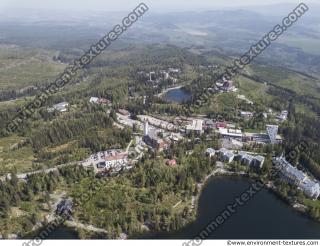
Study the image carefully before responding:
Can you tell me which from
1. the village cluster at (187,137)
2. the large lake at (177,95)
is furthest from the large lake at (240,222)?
the large lake at (177,95)

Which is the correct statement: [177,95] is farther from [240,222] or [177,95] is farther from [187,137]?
[240,222]

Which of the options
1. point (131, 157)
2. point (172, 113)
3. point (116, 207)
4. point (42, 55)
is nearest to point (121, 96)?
point (172, 113)

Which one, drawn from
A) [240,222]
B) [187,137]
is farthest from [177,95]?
[240,222]

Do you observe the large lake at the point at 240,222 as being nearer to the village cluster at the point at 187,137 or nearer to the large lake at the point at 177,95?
the village cluster at the point at 187,137

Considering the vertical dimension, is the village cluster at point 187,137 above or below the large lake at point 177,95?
below

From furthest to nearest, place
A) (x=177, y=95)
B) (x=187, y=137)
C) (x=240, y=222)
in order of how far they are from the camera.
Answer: (x=177, y=95)
(x=187, y=137)
(x=240, y=222)

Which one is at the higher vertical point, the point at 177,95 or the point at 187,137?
the point at 177,95

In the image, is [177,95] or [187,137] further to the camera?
[177,95]

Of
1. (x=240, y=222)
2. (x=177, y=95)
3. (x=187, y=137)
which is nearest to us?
(x=240, y=222)

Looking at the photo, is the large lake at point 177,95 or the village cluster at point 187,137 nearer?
the village cluster at point 187,137

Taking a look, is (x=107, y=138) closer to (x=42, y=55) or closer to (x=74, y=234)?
(x=74, y=234)
